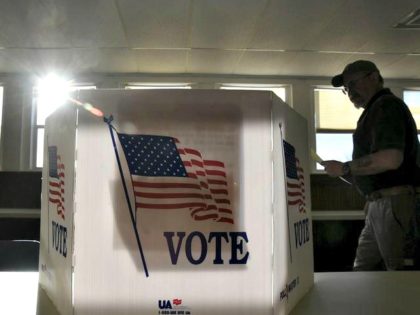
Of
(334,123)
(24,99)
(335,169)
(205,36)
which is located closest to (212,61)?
(205,36)

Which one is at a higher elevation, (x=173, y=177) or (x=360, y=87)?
(x=360, y=87)

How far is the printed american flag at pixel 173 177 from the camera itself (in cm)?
30

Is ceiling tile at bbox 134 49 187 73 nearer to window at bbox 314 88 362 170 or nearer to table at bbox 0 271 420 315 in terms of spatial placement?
window at bbox 314 88 362 170

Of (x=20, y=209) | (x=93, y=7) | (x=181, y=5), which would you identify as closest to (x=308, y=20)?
(x=181, y=5)

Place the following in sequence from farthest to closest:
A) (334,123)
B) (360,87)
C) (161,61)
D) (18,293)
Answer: (334,123), (161,61), (360,87), (18,293)

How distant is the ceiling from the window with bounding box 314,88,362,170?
0.45 m

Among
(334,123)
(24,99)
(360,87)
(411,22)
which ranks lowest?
(360,87)

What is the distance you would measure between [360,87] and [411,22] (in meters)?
1.95

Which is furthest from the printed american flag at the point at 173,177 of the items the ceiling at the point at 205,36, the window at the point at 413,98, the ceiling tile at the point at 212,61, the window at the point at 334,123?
the window at the point at 413,98

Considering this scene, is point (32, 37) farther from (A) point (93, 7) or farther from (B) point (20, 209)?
(B) point (20, 209)

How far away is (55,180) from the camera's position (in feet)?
1.25

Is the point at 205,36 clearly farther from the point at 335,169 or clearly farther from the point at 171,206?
the point at 171,206

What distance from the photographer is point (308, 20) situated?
120 inches

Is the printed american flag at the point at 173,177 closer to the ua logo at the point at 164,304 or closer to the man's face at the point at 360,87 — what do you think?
the ua logo at the point at 164,304
